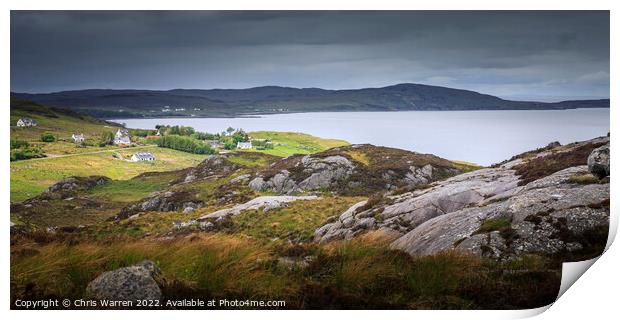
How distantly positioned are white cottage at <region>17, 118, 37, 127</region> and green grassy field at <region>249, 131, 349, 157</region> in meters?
4.80

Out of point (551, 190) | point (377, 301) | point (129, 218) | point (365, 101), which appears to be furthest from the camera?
point (365, 101)

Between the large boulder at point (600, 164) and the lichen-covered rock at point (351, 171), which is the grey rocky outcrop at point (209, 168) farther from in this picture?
the large boulder at point (600, 164)

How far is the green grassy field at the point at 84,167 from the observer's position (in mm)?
9219

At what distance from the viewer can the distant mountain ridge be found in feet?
35.4

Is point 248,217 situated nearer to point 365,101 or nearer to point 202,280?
point 202,280

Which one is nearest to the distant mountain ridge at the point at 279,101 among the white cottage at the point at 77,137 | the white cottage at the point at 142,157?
the white cottage at the point at 77,137

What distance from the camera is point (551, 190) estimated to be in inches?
324

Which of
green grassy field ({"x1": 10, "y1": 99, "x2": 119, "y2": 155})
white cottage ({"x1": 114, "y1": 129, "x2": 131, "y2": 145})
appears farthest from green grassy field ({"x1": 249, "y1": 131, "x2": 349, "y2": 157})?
green grassy field ({"x1": 10, "y1": 99, "x2": 119, "y2": 155})

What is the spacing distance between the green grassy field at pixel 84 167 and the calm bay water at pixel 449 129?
3.17 feet

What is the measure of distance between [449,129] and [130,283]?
27.0ft

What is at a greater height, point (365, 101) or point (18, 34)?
point (18, 34)

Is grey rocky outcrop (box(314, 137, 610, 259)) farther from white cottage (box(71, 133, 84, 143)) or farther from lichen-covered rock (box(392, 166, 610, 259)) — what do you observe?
white cottage (box(71, 133, 84, 143))

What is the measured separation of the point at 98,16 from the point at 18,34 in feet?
5.62

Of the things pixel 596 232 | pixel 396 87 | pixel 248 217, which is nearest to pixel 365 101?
pixel 396 87
